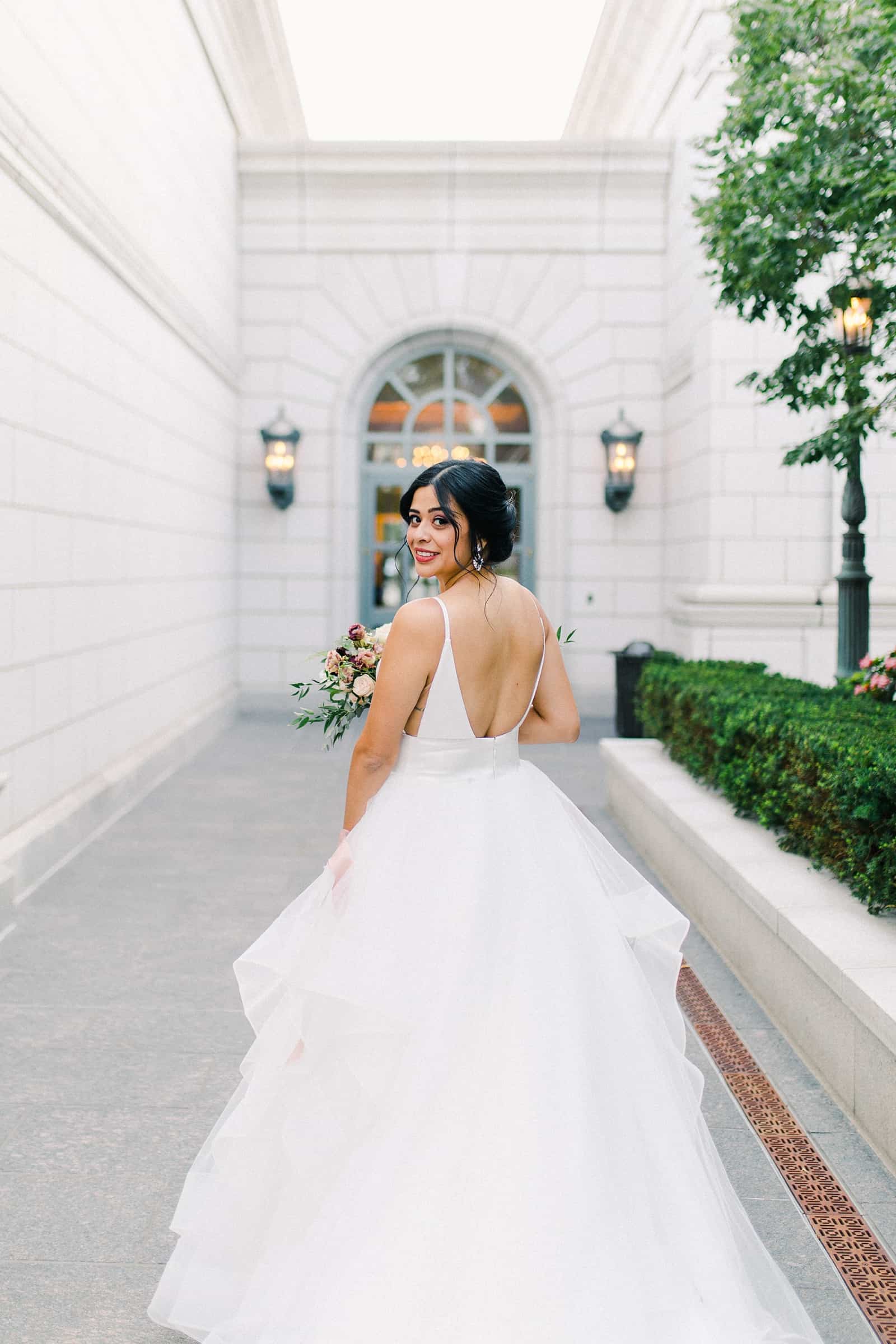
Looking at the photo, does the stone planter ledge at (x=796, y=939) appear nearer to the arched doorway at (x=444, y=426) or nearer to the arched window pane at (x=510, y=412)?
the arched doorway at (x=444, y=426)

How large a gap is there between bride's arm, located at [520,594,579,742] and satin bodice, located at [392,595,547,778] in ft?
0.44

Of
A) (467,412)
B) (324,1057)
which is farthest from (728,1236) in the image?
(467,412)

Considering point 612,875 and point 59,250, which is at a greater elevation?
point 59,250

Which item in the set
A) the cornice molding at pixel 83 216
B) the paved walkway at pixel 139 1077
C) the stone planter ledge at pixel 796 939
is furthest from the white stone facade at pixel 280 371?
the stone planter ledge at pixel 796 939

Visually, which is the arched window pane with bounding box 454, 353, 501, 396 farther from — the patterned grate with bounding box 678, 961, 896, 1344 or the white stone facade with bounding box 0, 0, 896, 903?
the patterned grate with bounding box 678, 961, 896, 1344

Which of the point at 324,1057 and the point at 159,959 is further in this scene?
the point at 159,959

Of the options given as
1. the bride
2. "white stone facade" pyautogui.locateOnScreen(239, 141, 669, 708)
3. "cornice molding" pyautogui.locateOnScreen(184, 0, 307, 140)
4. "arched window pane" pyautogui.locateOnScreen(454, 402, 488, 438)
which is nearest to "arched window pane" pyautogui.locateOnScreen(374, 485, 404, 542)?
"white stone facade" pyautogui.locateOnScreen(239, 141, 669, 708)

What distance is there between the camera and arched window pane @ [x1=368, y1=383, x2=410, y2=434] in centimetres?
1495

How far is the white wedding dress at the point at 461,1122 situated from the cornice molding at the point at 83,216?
4988 millimetres

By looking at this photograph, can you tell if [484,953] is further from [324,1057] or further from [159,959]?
[159,959]

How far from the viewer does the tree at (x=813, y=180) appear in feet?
18.8

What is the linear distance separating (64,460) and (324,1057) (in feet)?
18.3

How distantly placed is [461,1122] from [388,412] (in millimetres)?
13272

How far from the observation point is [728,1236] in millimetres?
2479
